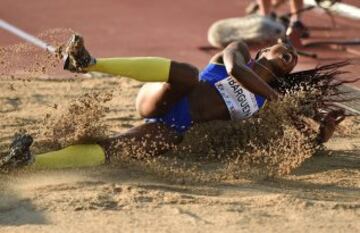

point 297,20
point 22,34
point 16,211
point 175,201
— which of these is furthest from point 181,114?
point 22,34

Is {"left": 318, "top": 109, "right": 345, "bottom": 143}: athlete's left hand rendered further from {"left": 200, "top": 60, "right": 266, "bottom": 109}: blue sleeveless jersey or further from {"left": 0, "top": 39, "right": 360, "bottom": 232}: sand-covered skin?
{"left": 200, "top": 60, "right": 266, "bottom": 109}: blue sleeveless jersey

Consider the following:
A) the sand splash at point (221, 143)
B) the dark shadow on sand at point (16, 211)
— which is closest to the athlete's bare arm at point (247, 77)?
the sand splash at point (221, 143)

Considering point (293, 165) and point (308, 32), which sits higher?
point (308, 32)

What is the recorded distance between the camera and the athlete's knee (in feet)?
16.1

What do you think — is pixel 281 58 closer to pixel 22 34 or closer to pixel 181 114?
pixel 181 114

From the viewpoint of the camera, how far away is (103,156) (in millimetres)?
4789

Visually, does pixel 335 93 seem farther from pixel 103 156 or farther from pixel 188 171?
pixel 103 156

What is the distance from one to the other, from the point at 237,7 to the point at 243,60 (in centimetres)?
558

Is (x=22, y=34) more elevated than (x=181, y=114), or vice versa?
(x=22, y=34)

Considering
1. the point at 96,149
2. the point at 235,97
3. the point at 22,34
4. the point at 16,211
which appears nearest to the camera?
the point at 16,211

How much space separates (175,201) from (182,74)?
3.28ft

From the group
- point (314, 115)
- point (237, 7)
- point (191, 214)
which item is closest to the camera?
point (191, 214)

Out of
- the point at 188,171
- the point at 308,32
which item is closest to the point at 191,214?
the point at 188,171

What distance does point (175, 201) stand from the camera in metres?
4.17
